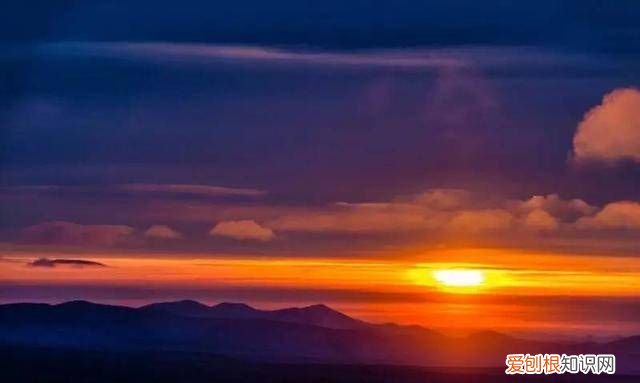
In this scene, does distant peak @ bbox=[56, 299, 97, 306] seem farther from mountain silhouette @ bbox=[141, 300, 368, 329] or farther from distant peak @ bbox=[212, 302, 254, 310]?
distant peak @ bbox=[212, 302, 254, 310]

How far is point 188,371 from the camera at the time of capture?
5.72m

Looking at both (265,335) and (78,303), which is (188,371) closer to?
(265,335)

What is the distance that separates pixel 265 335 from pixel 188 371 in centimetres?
32

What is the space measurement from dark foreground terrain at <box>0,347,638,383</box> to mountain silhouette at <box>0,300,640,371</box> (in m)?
0.03

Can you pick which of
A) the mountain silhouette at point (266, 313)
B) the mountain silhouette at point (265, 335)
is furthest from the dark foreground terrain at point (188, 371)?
the mountain silhouette at point (266, 313)

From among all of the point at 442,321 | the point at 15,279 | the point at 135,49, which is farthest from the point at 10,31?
the point at 442,321

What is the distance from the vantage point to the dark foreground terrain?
571 cm

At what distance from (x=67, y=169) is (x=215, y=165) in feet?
1.81

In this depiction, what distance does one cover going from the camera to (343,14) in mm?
5672

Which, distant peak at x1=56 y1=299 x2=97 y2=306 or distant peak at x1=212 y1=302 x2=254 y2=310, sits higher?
distant peak at x1=212 y1=302 x2=254 y2=310

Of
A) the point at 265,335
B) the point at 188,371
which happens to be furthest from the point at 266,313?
the point at 188,371

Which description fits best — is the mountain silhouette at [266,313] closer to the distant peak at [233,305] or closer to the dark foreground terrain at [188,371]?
the distant peak at [233,305]

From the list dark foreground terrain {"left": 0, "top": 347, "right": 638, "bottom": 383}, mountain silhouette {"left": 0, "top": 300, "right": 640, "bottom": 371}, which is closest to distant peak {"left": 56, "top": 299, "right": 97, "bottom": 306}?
mountain silhouette {"left": 0, "top": 300, "right": 640, "bottom": 371}

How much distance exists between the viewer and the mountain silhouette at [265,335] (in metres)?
5.64
